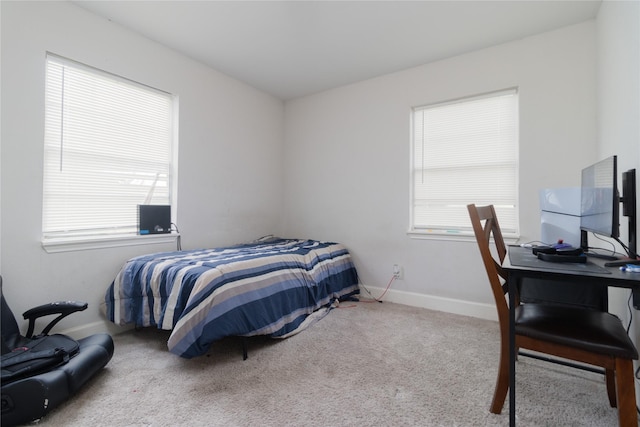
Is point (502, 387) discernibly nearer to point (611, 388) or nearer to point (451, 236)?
Answer: point (611, 388)

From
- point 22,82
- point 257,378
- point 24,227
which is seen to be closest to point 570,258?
point 257,378

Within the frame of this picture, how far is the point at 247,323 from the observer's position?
201 centimetres

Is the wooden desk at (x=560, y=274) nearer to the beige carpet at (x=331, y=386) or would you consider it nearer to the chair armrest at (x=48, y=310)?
the beige carpet at (x=331, y=386)

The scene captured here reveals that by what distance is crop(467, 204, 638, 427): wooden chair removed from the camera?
110 centimetres

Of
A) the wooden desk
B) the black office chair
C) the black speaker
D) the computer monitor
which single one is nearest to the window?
the computer monitor

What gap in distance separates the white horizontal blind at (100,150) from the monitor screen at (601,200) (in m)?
3.19

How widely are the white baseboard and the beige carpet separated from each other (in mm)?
390

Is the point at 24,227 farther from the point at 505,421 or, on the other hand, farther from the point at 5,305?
the point at 505,421

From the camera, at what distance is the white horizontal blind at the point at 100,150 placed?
7.18ft

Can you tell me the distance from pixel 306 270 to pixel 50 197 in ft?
6.66

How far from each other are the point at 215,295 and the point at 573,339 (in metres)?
1.82

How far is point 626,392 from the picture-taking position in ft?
3.60

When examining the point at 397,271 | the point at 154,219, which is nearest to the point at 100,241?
the point at 154,219

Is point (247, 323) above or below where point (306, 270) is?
below
